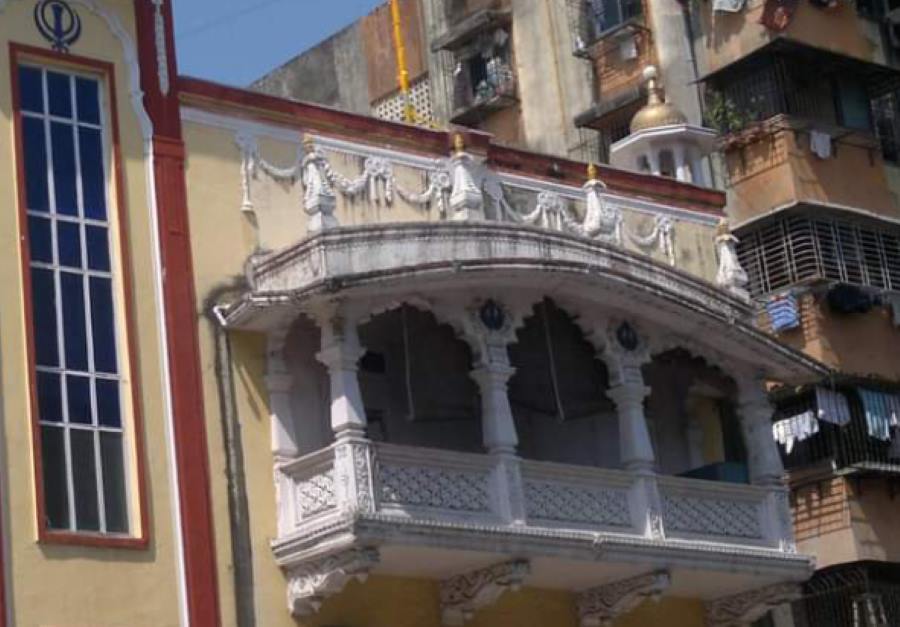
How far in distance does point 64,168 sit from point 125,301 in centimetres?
131

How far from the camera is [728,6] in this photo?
27703 millimetres

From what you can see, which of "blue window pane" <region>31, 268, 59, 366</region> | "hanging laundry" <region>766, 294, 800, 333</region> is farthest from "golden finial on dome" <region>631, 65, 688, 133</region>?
"blue window pane" <region>31, 268, 59, 366</region>

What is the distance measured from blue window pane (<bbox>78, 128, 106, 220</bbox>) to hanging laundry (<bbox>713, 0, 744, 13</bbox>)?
445 inches

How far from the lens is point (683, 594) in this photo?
2202 centimetres

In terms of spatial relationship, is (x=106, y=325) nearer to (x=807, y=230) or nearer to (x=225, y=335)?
(x=225, y=335)

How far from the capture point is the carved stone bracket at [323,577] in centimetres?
1820

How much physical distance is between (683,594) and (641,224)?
165 inches

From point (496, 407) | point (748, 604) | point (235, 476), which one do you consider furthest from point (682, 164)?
point (235, 476)

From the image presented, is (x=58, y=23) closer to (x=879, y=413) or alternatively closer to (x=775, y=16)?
(x=775, y=16)

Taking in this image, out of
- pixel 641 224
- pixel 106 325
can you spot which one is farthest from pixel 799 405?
pixel 106 325

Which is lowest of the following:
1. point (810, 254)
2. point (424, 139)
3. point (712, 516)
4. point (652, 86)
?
point (712, 516)

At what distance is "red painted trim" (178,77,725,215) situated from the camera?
20.0m

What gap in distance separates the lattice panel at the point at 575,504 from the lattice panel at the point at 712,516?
2.12 ft

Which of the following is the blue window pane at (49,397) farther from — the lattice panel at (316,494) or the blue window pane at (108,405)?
the lattice panel at (316,494)
